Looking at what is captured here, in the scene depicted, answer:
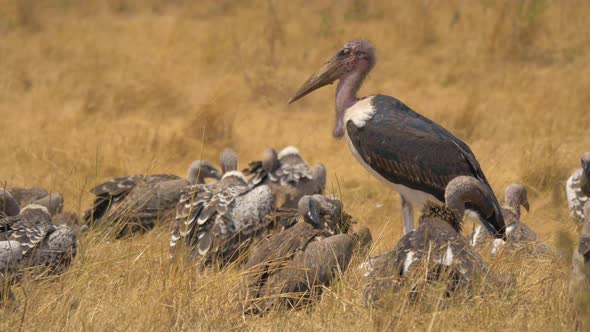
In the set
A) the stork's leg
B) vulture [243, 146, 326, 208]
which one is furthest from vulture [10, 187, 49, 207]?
the stork's leg

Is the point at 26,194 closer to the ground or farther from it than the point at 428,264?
closer to the ground

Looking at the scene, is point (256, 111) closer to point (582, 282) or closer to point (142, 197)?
point (142, 197)

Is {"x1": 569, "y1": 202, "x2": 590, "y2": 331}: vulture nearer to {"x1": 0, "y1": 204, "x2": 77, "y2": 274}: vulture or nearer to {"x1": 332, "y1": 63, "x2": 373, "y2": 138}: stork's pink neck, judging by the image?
{"x1": 332, "y1": 63, "x2": 373, "y2": 138}: stork's pink neck

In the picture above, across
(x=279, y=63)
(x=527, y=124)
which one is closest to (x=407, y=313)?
(x=527, y=124)

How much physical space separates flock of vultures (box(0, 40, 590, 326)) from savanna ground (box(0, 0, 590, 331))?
150mm

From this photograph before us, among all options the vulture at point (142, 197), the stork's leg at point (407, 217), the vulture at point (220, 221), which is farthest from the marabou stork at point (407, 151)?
the vulture at point (142, 197)

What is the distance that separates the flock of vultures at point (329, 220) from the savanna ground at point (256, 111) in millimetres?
150

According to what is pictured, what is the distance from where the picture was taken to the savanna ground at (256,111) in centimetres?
488

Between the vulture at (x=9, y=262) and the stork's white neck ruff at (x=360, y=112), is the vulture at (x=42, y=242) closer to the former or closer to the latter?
the vulture at (x=9, y=262)

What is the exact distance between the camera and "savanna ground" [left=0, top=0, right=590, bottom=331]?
4.88 metres

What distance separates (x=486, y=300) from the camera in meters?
4.70

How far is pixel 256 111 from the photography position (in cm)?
1227

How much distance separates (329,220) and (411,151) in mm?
693

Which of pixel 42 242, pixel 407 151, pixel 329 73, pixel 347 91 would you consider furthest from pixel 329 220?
pixel 42 242
